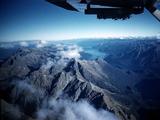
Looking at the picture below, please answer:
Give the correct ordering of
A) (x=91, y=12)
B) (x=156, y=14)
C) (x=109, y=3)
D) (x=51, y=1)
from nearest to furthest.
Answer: (x=51, y=1) → (x=156, y=14) → (x=109, y=3) → (x=91, y=12)

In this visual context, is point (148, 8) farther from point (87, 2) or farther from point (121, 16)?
point (87, 2)

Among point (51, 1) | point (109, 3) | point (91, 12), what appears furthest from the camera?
point (91, 12)

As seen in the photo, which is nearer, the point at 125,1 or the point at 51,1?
the point at 51,1

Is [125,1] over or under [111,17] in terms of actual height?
over

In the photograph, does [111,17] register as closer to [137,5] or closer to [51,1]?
[137,5]

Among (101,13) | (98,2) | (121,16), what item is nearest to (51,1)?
(98,2)

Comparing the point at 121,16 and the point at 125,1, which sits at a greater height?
the point at 125,1

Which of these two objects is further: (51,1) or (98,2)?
(98,2)

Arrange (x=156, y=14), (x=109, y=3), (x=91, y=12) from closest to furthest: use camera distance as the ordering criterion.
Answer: (x=156, y=14) → (x=109, y=3) → (x=91, y=12)

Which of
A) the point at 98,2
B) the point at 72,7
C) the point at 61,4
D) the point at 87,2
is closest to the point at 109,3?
the point at 98,2
